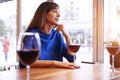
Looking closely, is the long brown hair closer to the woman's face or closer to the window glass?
the woman's face

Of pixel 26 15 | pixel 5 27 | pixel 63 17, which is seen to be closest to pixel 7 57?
pixel 5 27

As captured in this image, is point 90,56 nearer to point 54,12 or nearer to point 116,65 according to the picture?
point 54,12

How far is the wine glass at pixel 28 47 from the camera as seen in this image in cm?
93

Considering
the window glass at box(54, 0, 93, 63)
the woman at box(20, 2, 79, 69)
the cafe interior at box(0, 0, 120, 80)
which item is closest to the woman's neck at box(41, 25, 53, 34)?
the woman at box(20, 2, 79, 69)

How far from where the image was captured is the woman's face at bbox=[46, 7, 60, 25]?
2088 mm

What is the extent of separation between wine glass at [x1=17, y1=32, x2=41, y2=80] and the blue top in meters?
1.14

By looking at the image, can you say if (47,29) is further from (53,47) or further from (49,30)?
(53,47)

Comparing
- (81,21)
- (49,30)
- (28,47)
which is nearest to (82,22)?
(81,21)

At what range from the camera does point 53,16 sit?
6.95 ft

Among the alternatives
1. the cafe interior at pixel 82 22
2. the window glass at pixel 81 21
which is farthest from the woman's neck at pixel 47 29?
the window glass at pixel 81 21

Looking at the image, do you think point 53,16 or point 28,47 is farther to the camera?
point 53,16

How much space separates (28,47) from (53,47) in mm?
1266

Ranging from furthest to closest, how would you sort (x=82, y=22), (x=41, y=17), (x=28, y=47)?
1. (x=82, y=22)
2. (x=41, y=17)
3. (x=28, y=47)

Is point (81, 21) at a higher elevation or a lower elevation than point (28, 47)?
higher
